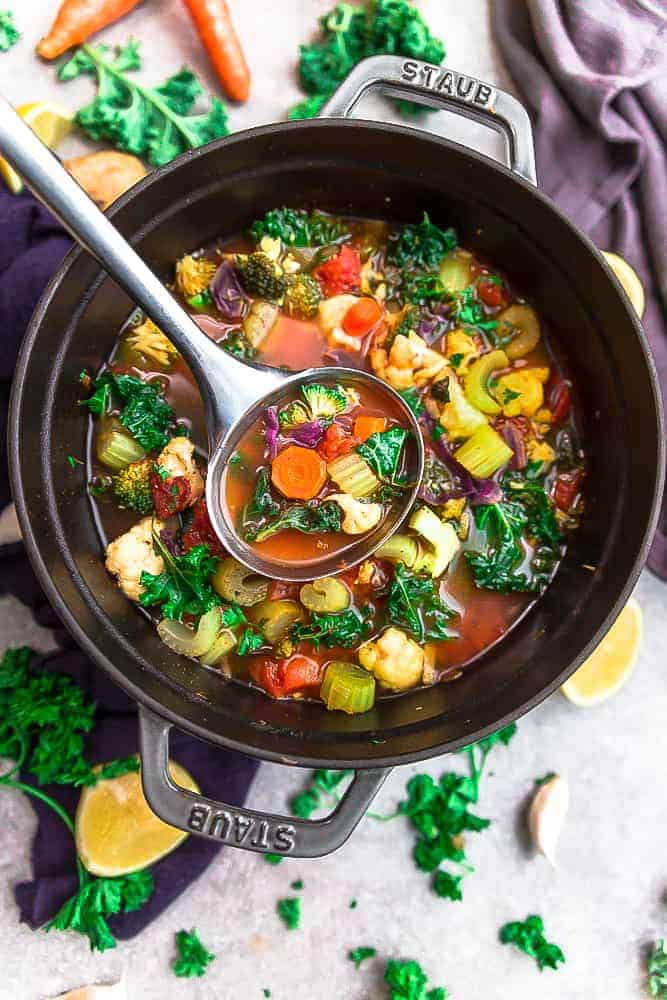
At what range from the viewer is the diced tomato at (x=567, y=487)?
3.31m

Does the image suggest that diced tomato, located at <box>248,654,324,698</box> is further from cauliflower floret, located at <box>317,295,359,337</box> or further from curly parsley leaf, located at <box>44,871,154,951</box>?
cauliflower floret, located at <box>317,295,359,337</box>

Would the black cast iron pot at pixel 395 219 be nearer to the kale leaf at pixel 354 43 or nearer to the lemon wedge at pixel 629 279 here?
the lemon wedge at pixel 629 279

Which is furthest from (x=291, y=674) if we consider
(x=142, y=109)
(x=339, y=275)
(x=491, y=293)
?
(x=142, y=109)

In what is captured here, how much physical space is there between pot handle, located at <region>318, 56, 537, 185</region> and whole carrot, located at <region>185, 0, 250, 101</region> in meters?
0.80

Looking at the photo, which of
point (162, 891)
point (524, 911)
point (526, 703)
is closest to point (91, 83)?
point (526, 703)

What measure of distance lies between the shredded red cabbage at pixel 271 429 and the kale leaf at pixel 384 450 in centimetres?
29

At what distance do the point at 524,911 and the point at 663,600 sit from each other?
1.37 metres

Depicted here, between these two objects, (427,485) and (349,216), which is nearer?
(427,485)

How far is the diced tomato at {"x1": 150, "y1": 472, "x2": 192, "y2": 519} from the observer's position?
305 cm

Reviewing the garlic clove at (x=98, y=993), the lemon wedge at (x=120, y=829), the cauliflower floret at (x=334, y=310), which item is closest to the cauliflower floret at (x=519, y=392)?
the cauliflower floret at (x=334, y=310)

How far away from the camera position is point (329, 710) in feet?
10.4

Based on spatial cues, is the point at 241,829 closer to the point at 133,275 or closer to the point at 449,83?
the point at 133,275

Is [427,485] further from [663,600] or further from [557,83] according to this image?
[557,83]

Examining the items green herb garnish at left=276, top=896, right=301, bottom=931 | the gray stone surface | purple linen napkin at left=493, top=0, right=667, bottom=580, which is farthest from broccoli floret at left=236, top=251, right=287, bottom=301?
green herb garnish at left=276, top=896, right=301, bottom=931
